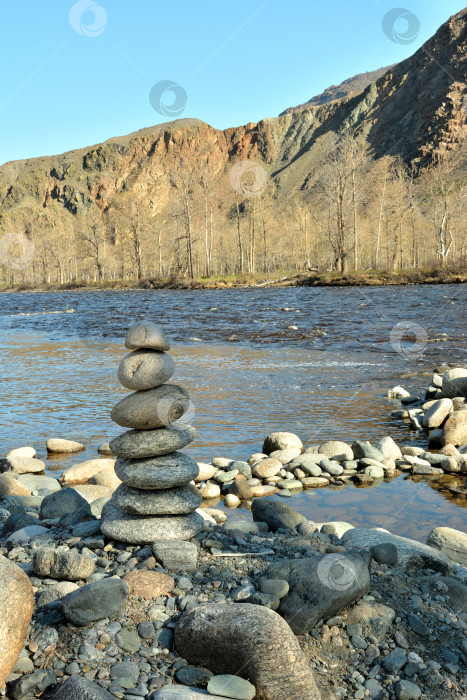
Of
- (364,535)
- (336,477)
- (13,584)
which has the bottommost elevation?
(336,477)

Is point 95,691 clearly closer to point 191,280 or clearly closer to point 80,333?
point 80,333

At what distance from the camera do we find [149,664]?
3.35 metres

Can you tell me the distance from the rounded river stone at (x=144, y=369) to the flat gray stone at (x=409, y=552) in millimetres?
2358

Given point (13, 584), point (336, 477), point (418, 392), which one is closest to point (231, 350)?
point (418, 392)

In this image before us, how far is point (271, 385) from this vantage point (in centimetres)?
1386

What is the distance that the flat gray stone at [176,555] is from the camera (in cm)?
437

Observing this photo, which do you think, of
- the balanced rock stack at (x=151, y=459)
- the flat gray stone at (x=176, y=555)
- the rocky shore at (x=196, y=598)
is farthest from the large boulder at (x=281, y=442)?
the flat gray stone at (x=176, y=555)

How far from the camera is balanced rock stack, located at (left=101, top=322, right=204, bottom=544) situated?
194 inches

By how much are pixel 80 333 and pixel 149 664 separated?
83.2ft

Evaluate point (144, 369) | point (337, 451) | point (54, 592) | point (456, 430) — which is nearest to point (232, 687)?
point (54, 592)

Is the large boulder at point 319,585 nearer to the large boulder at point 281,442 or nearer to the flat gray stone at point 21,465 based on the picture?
the large boulder at point 281,442

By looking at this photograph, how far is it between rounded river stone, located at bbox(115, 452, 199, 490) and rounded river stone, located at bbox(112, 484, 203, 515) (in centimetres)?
7

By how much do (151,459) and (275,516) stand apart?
1.64m

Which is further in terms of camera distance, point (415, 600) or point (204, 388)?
point (204, 388)
